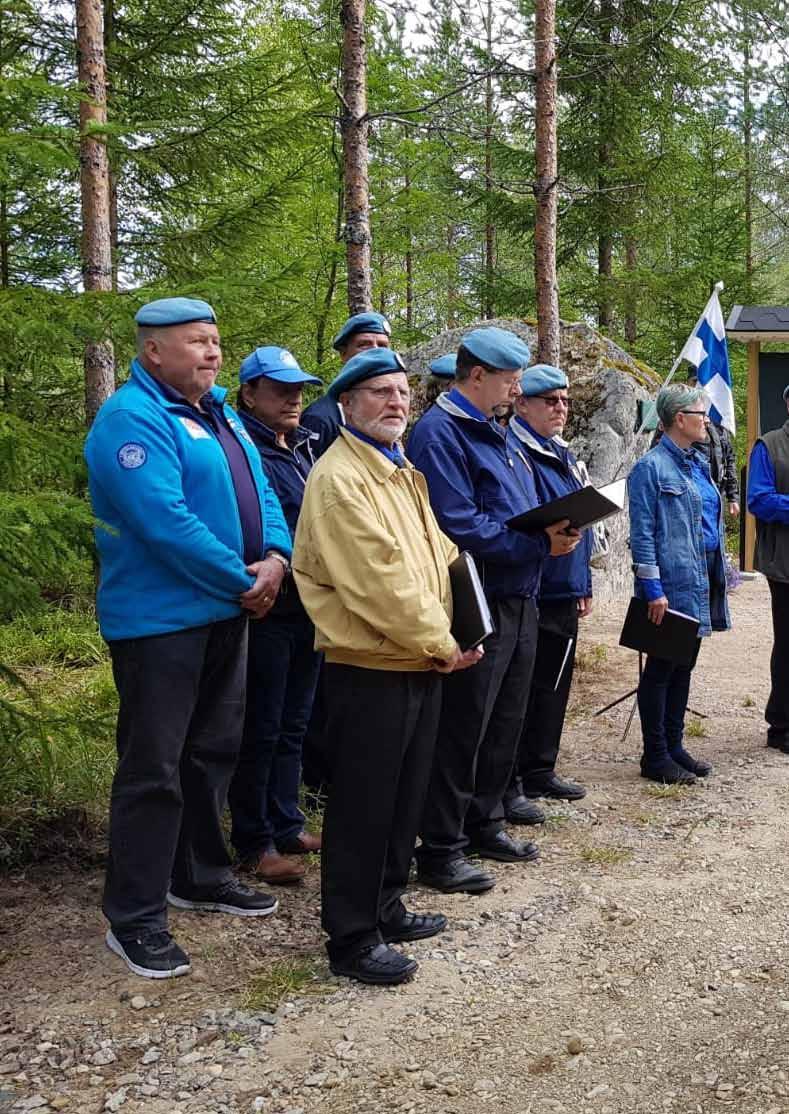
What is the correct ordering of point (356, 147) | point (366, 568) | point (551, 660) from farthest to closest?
point (356, 147)
point (551, 660)
point (366, 568)

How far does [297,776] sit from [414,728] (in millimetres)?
1271

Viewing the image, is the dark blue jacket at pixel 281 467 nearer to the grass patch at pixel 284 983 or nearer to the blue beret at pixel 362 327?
the blue beret at pixel 362 327

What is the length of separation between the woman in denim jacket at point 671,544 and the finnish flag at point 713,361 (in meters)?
5.29

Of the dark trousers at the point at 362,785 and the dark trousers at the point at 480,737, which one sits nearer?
the dark trousers at the point at 362,785

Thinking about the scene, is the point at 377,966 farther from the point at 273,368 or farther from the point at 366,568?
the point at 273,368

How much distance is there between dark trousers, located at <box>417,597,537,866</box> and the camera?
4203mm

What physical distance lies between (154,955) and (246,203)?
7.61m

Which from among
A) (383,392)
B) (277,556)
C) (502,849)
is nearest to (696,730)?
(502,849)

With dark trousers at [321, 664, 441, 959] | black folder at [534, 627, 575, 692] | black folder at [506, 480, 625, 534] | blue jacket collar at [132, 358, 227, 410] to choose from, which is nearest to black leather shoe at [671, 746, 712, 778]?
black folder at [534, 627, 575, 692]

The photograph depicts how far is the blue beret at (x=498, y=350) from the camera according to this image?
4227 mm

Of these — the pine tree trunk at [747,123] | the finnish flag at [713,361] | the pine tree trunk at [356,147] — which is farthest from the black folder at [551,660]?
the pine tree trunk at [747,123]

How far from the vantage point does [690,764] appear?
19.6ft

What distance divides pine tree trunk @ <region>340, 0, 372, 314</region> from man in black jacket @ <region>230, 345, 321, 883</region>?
3.63 m

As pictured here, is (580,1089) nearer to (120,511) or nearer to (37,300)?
(120,511)
